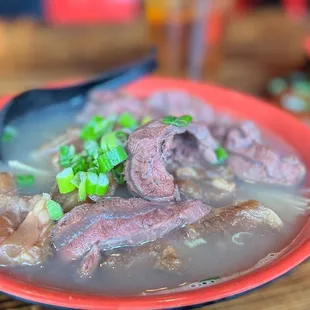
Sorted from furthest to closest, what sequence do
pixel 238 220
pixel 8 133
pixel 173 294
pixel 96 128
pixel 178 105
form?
pixel 178 105 < pixel 8 133 < pixel 96 128 < pixel 238 220 < pixel 173 294

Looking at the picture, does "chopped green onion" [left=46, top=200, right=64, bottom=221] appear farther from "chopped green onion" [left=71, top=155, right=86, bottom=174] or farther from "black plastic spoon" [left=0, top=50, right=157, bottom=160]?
"black plastic spoon" [left=0, top=50, right=157, bottom=160]

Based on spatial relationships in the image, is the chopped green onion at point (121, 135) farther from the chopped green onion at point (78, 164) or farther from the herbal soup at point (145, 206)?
the chopped green onion at point (78, 164)

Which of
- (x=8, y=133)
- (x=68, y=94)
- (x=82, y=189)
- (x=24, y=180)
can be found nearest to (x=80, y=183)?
(x=82, y=189)

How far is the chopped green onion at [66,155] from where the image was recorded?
1.35m

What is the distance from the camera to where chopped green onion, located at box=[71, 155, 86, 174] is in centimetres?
125

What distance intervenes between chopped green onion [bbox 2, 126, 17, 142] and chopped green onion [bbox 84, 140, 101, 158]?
319 millimetres

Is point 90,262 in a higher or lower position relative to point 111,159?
lower

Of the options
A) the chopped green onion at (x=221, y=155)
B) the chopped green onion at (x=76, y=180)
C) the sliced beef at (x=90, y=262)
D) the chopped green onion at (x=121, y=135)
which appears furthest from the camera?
the chopped green onion at (x=221, y=155)

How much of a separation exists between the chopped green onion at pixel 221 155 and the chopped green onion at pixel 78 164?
389mm

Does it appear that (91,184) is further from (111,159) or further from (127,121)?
(127,121)

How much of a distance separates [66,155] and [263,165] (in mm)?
543

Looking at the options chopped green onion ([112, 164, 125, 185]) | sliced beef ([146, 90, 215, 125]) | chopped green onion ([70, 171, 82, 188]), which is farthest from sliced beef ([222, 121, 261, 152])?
→ chopped green onion ([70, 171, 82, 188])

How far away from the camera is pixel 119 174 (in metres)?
1.25

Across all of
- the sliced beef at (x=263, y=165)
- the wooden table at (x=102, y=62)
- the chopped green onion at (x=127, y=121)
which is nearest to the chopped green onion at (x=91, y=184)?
the chopped green onion at (x=127, y=121)
